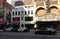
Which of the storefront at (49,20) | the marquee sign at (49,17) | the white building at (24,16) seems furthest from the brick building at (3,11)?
the marquee sign at (49,17)

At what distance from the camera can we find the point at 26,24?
255 ft

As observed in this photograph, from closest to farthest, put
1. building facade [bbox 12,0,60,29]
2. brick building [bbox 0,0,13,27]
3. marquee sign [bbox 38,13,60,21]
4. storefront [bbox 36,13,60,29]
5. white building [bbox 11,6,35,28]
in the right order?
marquee sign [bbox 38,13,60,21] < storefront [bbox 36,13,60,29] < building facade [bbox 12,0,60,29] < brick building [bbox 0,0,13,27] < white building [bbox 11,6,35,28]

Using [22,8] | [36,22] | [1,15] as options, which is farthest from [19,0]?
[36,22]

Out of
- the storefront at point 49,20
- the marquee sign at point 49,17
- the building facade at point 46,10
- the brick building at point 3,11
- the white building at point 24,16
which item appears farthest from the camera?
the white building at point 24,16

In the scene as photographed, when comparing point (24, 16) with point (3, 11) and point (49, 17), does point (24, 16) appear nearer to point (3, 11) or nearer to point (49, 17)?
point (3, 11)

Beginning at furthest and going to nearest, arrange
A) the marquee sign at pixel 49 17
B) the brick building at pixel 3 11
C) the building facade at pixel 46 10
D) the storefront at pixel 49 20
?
the brick building at pixel 3 11 → the building facade at pixel 46 10 → the storefront at pixel 49 20 → the marquee sign at pixel 49 17

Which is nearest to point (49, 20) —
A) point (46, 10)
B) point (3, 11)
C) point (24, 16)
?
point (46, 10)

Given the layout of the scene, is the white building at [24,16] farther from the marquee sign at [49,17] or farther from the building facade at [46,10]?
the marquee sign at [49,17]

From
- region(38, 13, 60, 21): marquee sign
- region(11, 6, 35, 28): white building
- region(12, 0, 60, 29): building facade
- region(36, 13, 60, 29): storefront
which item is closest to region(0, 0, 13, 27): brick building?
region(11, 6, 35, 28): white building

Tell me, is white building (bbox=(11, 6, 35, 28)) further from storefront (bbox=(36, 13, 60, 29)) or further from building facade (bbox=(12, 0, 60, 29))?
storefront (bbox=(36, 13, 60, 29))

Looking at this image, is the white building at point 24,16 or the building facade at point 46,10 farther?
the white building at point 24,16

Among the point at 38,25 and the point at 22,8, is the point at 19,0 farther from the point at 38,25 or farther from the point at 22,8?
the point at 38,25

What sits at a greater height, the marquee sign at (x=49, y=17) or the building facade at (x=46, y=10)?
the building facade at (x=46, y=10)

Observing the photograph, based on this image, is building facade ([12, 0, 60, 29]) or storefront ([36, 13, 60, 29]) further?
building facade ([12, 0, 60, 29])
